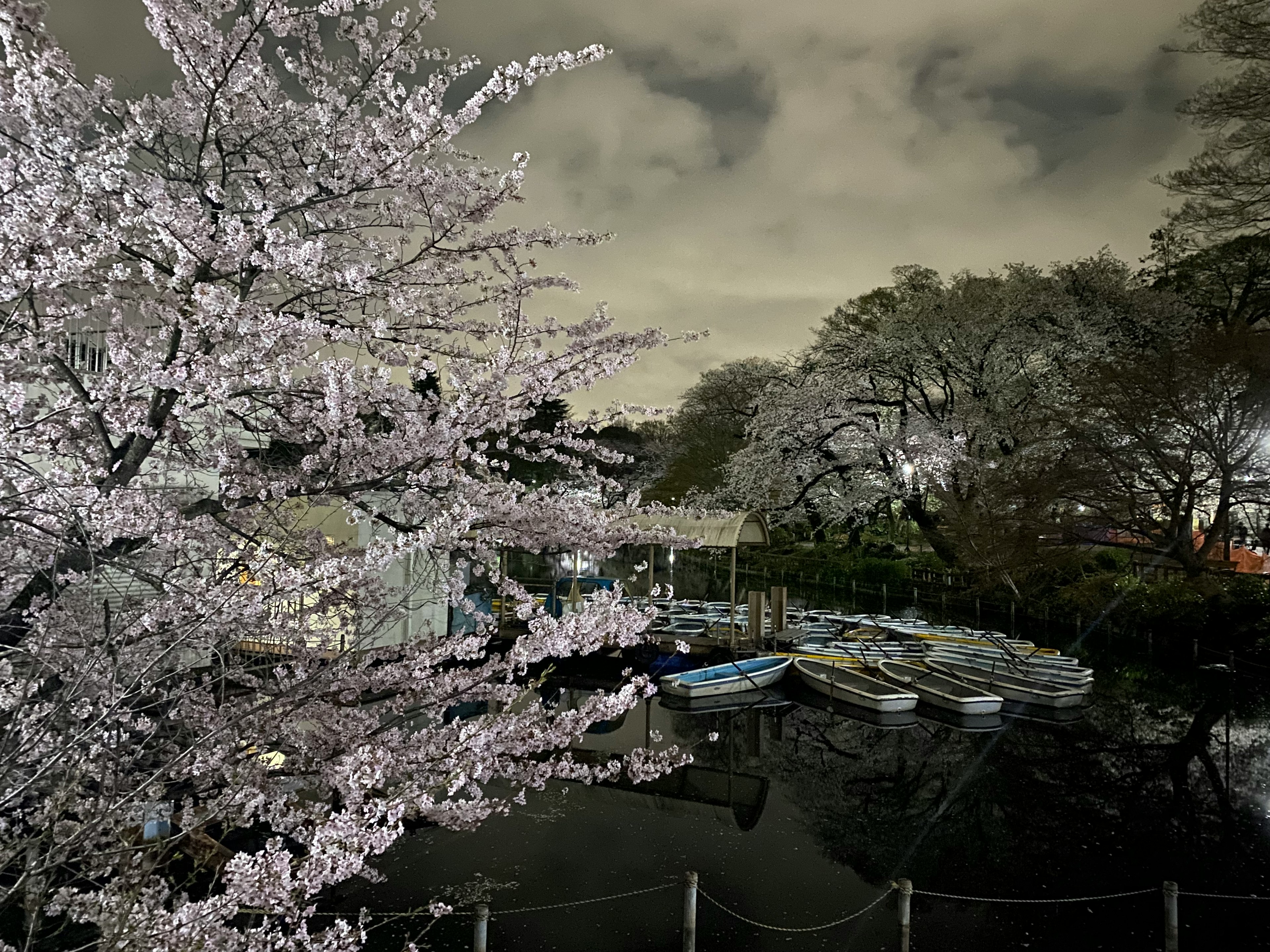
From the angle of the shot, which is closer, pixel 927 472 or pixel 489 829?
pixel 489 829

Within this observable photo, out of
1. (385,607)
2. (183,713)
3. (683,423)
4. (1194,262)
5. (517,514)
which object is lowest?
(183,713)

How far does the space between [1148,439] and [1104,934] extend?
45.0 ft

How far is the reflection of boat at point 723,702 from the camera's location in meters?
13.5

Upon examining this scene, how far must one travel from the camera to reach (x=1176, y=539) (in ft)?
55.0

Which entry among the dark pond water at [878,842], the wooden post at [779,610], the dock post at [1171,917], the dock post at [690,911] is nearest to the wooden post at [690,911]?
the dock post at [690,911]

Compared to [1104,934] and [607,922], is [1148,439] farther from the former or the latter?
[607,922]

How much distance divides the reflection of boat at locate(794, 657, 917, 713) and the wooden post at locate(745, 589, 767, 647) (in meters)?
1.32

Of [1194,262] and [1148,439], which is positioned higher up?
[1194,262]

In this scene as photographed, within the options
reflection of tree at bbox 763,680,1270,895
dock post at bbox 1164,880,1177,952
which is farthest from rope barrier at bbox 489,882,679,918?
dock post at bbox 1164,880,1177,952

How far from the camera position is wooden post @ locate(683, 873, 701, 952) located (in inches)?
215

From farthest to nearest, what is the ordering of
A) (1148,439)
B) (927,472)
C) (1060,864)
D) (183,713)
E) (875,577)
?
1. (875,577)
2. (927,472)
3. (1148,439)
4. (1060,864)
5. (183,713)

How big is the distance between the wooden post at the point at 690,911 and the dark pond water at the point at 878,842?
14.3 inches

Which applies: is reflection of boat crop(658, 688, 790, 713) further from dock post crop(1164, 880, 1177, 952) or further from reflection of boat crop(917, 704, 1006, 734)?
dock post crop(1164, 880, 1177, 952)

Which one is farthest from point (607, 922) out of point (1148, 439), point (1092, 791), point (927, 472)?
point (927, 472)
